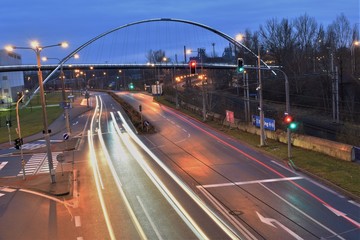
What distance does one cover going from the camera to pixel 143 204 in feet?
67.5

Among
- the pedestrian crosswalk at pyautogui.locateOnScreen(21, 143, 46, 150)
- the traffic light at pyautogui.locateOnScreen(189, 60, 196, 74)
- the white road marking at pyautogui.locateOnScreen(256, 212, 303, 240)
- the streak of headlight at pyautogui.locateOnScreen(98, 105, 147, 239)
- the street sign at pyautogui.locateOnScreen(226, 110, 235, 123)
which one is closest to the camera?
the white road marking at pyautogui.locateOnScreen(256, 212, 303, 240)

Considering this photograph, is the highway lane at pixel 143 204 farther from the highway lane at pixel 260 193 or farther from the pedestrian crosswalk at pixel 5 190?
the pedestrian crosswalk at pixel 5 190

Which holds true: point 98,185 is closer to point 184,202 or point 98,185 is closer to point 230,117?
point 184,202

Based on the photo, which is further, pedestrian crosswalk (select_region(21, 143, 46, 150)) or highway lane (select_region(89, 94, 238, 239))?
pedestrian crosswalk (select_region(21, 143, 46, 150))

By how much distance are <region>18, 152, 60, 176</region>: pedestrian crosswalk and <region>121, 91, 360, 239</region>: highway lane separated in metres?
9.24

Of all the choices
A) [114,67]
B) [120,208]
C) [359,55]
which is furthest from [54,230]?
[114,67]

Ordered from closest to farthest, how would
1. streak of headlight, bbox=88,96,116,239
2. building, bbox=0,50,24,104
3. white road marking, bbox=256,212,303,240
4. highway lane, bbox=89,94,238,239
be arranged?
white road marking, bbox=256,212,303,240 < highway lane, bbox=89,94,238,239 < streak of headlight, bbox=88,96,116,239 < building, bbox=0,50,24,104

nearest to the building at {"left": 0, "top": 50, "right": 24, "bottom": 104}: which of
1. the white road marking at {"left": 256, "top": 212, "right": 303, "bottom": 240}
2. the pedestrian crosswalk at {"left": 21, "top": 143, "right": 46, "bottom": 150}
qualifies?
the pedestrian crosswalk at {"left": 21, "top": 143, "right": 46, "bottom": 150}

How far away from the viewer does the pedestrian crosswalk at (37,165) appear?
31750 mm

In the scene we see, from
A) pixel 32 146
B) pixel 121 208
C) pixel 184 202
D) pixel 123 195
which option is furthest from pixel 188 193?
pixel 32 146

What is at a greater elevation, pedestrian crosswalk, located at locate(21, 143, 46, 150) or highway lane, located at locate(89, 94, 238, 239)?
highway lane, located at locate(89, 94, 238, 239)

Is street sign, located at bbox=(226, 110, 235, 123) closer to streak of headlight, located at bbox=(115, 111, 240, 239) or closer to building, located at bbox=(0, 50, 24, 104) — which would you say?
streak of headlight, located at bbox=(115, 111, 240, 239)

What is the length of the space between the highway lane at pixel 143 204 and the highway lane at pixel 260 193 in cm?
144

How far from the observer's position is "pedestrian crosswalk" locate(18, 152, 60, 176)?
1250 inches
